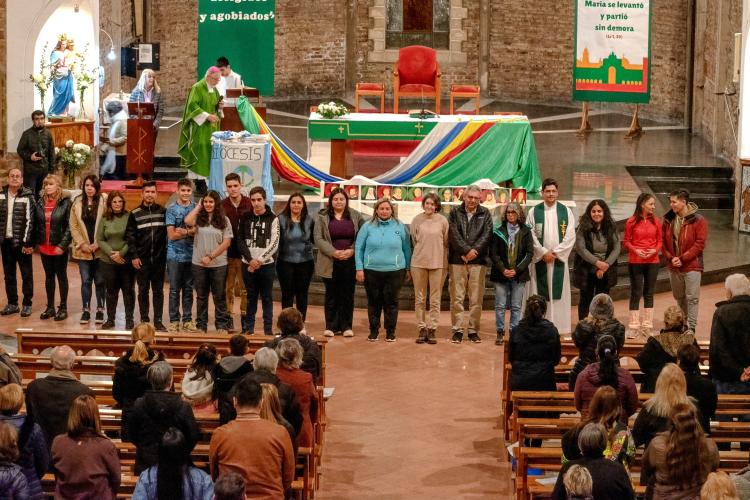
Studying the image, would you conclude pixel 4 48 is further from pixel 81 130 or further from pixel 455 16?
pixel 455 16

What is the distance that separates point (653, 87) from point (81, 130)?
9.82 metres

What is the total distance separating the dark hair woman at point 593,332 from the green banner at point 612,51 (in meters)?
11.3

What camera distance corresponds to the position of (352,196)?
1407 centimetres

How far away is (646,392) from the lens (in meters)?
8.55

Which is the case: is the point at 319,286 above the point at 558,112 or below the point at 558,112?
below

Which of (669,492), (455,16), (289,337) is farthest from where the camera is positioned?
(455,16)

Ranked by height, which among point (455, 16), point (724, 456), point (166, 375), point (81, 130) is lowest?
point (724, 456)

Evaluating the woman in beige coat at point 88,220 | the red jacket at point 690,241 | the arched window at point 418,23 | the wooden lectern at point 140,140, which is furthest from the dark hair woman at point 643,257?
the arched window at point 418,23

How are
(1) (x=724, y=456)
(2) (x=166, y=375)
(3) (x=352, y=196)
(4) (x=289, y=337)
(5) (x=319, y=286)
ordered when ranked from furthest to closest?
(3) (x=352, y=196), (5) (x=319, y=286), (4) (x=289, y=337), (1) (x=724, y=456), (2) (x=166, y=375)

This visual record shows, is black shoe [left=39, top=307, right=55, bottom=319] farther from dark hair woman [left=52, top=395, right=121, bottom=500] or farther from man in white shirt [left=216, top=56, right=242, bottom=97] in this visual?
dark hair woman [left=52, top=395, right=121, bottom=500]

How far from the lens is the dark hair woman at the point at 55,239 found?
11836 mm

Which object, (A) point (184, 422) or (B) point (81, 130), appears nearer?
(A) point (184, 422)

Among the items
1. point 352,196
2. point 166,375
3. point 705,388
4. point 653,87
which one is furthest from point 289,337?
point 653,87

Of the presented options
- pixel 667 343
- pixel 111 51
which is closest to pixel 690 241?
pixel 667 343
